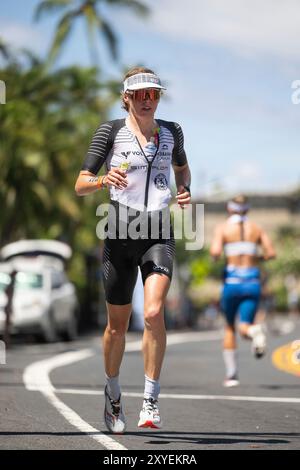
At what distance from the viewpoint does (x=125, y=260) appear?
7938 mm

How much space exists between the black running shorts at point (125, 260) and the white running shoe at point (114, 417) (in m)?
0.64

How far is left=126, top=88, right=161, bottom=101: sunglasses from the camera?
310 inches

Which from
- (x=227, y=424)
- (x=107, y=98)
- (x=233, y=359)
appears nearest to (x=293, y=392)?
(x=233, y=359)

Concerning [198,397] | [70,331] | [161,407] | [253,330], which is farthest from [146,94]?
[70,331]

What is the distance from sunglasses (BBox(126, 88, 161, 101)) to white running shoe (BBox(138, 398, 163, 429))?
6.07 feet

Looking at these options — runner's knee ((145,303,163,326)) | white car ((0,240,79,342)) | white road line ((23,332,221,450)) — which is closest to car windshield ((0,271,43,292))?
white car ((0,240,79,342))

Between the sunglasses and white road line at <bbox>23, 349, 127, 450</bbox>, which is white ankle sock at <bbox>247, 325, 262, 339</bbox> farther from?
the sunglasses

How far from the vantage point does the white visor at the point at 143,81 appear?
7.82m

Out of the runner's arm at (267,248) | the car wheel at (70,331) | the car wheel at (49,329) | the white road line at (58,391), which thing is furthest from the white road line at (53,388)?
the car wheel at (70,331)

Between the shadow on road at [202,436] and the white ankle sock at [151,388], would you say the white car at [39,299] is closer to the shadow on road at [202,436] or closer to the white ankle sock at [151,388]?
the shadow on road at [202,436]
